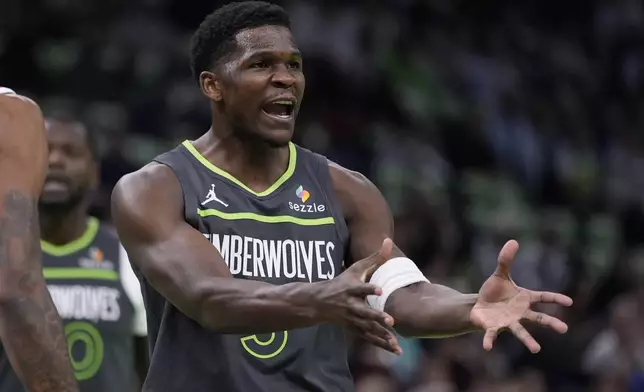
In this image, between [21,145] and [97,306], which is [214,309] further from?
[97,306]

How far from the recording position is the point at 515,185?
1376 centimetres

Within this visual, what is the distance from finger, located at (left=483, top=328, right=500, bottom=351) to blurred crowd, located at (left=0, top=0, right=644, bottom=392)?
178 inches

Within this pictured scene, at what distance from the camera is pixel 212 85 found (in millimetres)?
5051

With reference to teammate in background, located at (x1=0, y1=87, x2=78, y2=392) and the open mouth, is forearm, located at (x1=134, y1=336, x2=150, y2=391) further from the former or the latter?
teammate in background, located at (x1=0, y1=87, x2=78, y2=392)

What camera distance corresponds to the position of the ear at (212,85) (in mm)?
5023

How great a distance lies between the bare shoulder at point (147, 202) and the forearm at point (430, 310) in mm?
829

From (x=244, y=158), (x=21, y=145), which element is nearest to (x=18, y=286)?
(x=21, y=145)

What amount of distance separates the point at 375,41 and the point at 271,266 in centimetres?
1031

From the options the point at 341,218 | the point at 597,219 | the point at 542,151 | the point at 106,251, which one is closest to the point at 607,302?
the point at 597,219

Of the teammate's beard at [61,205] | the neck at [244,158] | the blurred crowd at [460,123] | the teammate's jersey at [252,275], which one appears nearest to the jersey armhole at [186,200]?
the teammate's jersey at [252,275]

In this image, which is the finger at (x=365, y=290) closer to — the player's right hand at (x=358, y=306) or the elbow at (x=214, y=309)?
the player's right hand at (x=358, y=306)

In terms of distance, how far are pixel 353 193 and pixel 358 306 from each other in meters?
1.17

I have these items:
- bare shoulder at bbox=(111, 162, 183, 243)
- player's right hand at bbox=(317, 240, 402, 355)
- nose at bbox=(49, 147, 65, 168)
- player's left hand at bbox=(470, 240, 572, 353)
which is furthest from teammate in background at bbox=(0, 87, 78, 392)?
nose at bbox=(49, 147, 65, 168)

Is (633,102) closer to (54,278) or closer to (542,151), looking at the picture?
(542,151)
